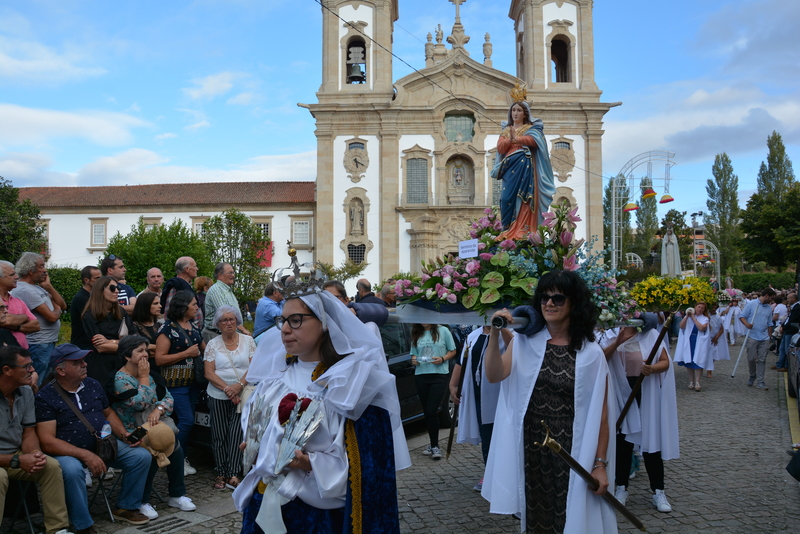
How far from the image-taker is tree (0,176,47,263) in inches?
1277

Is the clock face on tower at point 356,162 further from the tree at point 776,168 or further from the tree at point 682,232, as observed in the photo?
the tree at point 776,168

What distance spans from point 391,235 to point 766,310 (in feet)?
81.4

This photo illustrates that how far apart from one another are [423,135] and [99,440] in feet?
108

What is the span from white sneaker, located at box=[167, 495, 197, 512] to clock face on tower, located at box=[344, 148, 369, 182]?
103 ft

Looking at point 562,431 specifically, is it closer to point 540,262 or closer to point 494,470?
point 494,470

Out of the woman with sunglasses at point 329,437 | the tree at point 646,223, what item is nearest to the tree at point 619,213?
the tree at point 646,223

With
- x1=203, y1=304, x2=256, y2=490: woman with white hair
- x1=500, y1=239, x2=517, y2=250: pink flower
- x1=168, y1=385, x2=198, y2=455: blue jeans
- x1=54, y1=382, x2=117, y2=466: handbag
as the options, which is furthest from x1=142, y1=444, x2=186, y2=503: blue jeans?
x1=500, y1=239, x2=517, y2=250: pink flower

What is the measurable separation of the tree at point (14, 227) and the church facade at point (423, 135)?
613 inches

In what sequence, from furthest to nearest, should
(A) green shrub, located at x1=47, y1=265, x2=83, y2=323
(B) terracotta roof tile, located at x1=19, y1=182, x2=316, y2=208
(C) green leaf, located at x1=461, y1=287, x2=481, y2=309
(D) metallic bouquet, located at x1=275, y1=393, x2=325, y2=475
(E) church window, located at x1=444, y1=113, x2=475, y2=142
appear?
(B) terracotta roof tile, located at x1=19, y1=182, x2=316, y2=208 < (A) green shrub, located at x1=47, y1=265, x2=83, y2=323 < (E) church window, located at x1=444, y1=113, x2=475, y2=142 < (C) green leaf, located at x1=461, y1=287, x2=481, y2=309 < (D) metallic bouquet, located at x1=275, y1=393, x2=325, y2=475

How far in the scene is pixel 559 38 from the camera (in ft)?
124

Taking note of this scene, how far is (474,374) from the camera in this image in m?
6.14

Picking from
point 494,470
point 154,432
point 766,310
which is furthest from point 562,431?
point 766,310

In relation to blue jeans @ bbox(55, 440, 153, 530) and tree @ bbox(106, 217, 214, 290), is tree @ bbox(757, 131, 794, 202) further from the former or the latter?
blue jeans @ bbox(55, 440, 153, 530)

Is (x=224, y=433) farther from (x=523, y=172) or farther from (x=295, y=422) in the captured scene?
(x=523, y=172)
